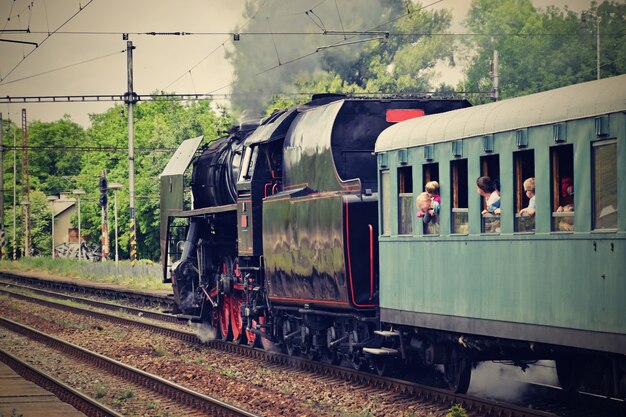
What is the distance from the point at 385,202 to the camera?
1364cm

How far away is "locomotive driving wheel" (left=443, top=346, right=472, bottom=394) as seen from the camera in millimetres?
12570

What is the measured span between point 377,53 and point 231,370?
6099 centimetres

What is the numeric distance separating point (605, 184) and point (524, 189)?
1476 millimetres

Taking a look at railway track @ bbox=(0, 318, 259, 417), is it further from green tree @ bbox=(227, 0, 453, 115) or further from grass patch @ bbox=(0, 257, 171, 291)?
green tree @ bbox=(227, 0, 453, 115)

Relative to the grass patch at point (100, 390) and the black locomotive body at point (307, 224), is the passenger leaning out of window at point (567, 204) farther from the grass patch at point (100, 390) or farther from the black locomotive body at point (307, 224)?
the grass patch at point (100, 390)

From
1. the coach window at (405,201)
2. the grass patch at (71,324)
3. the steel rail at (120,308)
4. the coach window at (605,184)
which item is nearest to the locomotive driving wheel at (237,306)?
the steel rail at (120,308)

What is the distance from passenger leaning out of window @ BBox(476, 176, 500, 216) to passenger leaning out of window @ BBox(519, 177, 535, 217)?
0.51m

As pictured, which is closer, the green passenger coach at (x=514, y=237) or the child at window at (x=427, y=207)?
the green passenger coach at (x=514, y=237)

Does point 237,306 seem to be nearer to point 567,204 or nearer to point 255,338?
point 255,338

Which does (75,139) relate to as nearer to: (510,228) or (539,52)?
(539,52)

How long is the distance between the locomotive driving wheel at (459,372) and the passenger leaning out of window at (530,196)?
8.10ft

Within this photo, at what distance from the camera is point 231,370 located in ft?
57.1

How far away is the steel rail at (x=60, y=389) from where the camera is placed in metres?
13.6

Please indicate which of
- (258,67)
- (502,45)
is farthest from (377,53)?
(258,67)
